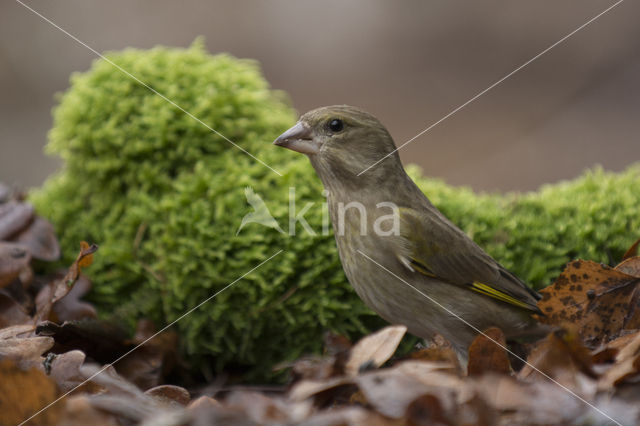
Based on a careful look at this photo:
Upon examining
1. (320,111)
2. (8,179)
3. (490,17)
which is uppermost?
(490,17)

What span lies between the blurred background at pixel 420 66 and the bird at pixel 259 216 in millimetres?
4566

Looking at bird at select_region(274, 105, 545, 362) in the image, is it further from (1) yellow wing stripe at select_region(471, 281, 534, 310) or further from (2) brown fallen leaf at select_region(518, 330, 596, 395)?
(2) brown fallen leaf at select_region(518, 330, 596, 395)

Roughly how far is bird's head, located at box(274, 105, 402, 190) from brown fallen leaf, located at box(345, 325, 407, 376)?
1104mm

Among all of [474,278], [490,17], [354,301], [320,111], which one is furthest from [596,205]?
[490,17]

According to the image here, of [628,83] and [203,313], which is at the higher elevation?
[628,83]

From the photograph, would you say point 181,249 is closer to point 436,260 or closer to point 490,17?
point 436,260

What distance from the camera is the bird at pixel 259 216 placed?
3.27 meters

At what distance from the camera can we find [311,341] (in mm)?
3271

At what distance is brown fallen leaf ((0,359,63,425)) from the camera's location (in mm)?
1600

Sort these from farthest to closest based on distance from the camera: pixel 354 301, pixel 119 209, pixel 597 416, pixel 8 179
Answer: pixel 8 179, pixel 119 209, pixel 354 301, pixel 597 416

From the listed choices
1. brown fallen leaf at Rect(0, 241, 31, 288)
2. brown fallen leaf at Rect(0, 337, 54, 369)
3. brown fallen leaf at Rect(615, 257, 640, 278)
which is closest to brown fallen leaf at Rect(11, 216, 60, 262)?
brown fallen leaf at Rect(0, 241, 31, 288)

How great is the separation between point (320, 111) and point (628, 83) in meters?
6.94

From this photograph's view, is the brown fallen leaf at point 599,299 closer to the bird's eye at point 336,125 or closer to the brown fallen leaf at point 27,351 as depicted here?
the bird's eye at point 336,125

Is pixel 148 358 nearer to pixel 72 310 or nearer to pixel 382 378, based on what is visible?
pixel 72 310
